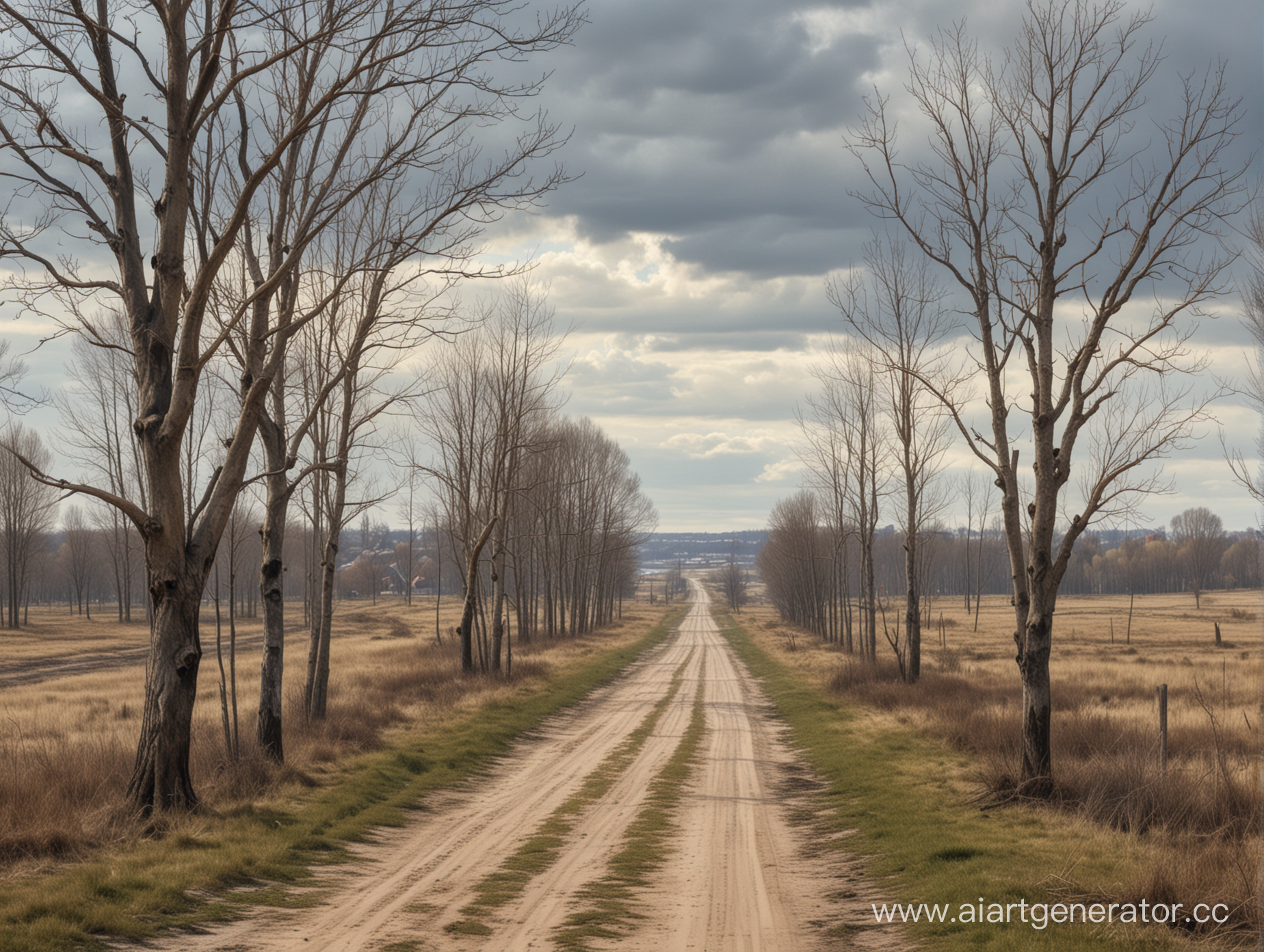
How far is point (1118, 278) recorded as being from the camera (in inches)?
430

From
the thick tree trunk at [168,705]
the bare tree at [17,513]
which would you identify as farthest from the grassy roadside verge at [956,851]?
the bare tree at [17,513]

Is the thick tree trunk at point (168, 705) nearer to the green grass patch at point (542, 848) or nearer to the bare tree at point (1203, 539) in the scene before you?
the green grass patch at point (542, 848)

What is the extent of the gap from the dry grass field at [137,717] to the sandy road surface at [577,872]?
2.54 metres

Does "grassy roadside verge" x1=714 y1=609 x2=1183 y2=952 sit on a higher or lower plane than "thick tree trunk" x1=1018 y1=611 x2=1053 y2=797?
lower

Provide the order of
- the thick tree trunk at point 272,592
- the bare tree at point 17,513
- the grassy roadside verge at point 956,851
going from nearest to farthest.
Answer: the grassy roadside verge at point 956,851 < the thick tree trunk at point 272,592 < the bare tree at point 17,513

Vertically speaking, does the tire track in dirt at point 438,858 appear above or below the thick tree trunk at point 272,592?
below

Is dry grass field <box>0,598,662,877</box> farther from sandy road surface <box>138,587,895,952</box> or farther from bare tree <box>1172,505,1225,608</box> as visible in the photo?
bare tree <box>1172,505,1225,608</box>

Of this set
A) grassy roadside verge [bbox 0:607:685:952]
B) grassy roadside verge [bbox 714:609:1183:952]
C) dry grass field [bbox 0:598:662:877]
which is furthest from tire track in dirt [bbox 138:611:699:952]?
grassy roadside verge [bbox 714:609:1183:952]

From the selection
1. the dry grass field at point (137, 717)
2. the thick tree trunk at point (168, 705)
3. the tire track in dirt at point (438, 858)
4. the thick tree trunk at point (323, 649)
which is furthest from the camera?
the thick tree trunk at point (323, 649)

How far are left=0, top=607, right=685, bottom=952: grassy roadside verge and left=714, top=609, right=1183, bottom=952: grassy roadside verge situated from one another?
6.02m

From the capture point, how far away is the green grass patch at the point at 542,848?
7.88 m

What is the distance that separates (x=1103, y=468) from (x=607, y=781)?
939 cm

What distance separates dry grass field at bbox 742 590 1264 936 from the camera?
24.8 ft

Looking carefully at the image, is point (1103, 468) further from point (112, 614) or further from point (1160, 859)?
point (112, 614)
